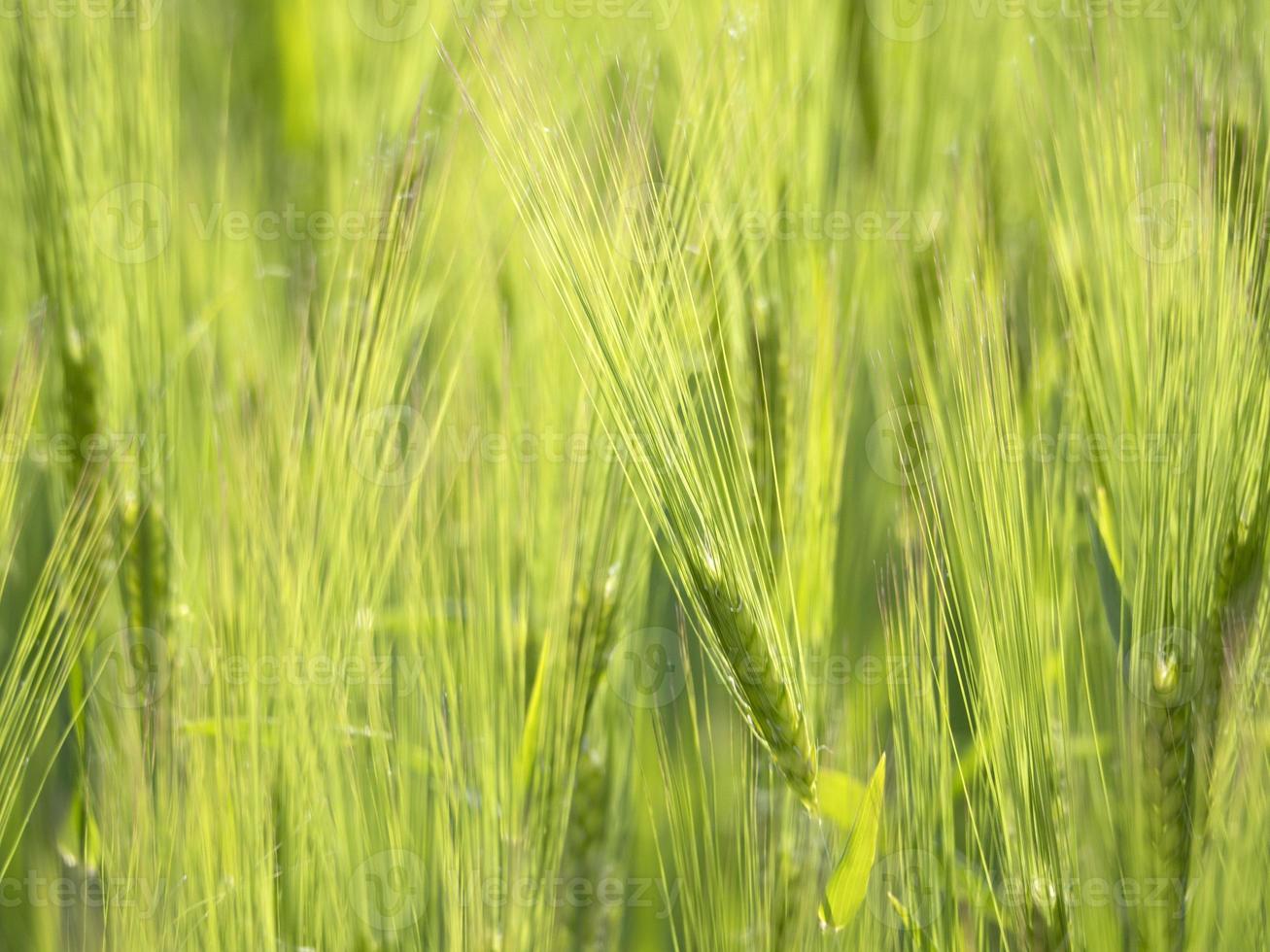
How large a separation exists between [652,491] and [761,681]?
4.8 inches

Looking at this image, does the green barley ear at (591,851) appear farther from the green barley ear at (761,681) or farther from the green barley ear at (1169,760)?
the green barley ear at (1169,760)

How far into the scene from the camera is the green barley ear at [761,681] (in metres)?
0.57

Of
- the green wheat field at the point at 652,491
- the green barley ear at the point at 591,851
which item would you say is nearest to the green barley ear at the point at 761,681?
the green wheat field at the point at 652,491

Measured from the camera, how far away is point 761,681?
1.86 ft

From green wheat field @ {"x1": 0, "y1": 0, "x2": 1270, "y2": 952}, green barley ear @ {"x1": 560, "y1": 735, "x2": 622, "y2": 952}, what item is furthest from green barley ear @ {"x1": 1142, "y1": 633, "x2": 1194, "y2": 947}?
green barley ear @ {"x1": 560, "y1": 735, "x2": 622, "y2": 952}

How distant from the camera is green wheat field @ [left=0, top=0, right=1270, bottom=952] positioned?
56 centimetres

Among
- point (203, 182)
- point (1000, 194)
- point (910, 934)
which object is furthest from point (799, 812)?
point (203, 182)

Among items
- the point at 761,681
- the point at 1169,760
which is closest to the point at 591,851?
the point at 761,681

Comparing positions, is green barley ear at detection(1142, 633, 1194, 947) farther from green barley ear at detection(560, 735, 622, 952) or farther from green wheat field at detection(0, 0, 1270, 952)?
green barley ear at detection(560, 735, 622, 952)

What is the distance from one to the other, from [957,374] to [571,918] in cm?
42

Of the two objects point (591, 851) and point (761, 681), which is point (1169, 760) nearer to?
point (761, 681)

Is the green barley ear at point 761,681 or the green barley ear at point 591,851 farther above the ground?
the green barley ear at point 761,681

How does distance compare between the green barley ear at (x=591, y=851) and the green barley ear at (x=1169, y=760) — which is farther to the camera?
the green barley ear at (x=591, y=851)

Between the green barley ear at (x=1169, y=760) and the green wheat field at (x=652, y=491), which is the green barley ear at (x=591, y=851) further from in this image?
the green barley ear at (x=1169, y=760)
